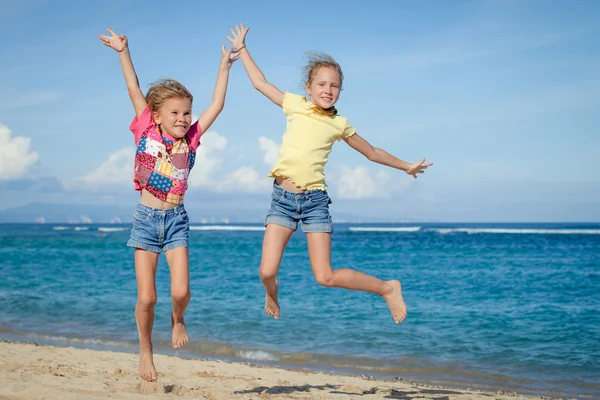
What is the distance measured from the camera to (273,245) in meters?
5.57

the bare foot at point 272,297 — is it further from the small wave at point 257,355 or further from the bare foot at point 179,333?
the small wave at point 257,355

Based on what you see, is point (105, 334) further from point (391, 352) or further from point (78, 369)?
point (391, 352)

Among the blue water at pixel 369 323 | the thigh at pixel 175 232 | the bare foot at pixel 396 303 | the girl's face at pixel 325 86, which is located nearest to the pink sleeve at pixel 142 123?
the thigh at pixel 175 232

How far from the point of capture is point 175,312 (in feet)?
18.1

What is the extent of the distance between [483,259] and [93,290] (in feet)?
55.1

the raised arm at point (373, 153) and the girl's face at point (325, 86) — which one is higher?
the girl's face at point (325, 86)

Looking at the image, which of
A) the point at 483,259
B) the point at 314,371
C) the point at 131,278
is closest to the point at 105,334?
the point at 314,371

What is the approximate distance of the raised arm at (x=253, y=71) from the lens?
5902mm

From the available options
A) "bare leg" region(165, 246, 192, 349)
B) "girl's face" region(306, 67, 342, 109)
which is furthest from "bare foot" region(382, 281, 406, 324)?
"bare leg" region(165, 246, 192, 349)

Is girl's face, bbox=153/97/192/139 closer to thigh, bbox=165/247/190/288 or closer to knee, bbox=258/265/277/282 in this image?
thigh, bbox=165/247/190/288

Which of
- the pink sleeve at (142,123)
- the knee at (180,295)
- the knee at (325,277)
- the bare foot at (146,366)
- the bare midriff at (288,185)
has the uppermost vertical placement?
the pink sleeve at (142,123)

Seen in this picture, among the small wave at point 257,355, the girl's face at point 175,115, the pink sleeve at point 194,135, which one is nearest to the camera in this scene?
the girl's face at point 175,115

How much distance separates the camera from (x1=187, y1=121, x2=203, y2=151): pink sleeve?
545cm

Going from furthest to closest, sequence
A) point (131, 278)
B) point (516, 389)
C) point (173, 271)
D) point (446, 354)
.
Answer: point (131, 278), point (446, 354), point (516, 389), point (173, 271)
